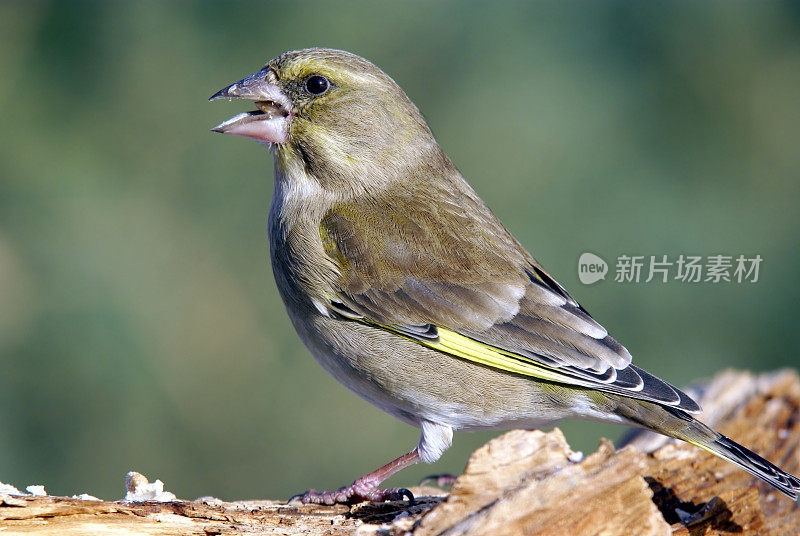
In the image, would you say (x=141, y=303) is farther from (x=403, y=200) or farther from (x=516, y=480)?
(x=516, y=480)

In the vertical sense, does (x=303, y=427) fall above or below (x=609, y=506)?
above

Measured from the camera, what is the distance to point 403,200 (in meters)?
4.05

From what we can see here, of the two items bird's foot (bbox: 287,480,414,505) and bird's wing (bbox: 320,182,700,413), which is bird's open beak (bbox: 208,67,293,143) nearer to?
bird's wing (bbox: 320,182,700,413)

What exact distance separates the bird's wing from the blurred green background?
112 inches

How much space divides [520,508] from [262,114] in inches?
91.8

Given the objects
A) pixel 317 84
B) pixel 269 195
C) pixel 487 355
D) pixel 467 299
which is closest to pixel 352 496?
pixel 487 355

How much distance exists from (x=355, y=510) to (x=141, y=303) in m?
3.65

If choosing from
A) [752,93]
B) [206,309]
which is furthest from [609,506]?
[752,93]

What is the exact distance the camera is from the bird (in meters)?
3.52

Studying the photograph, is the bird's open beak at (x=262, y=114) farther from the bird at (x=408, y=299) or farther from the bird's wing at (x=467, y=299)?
the bird's wing at (x=467, y=299)

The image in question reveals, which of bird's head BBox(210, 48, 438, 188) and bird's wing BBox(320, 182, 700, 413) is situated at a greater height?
bird's head BBox(210, 48, 438, 188)

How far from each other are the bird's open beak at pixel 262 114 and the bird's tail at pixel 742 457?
2256 mm

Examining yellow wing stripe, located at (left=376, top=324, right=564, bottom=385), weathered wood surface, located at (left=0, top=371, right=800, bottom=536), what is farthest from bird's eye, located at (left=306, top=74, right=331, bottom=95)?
weathered wood surface, located at (left=0, top=371, right=800, bottom=536)

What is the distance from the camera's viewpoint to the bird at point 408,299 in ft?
11.5
